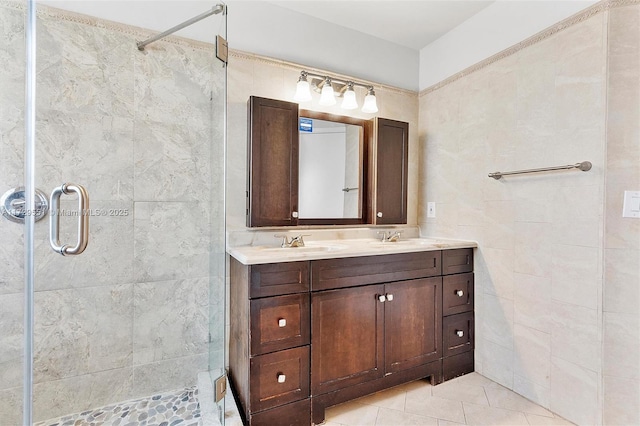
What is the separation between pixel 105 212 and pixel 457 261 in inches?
81.8

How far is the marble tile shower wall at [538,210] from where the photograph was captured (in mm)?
1518

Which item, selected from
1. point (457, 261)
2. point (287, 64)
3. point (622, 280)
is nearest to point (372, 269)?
point (457, 261)

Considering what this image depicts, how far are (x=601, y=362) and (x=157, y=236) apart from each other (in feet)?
7.59

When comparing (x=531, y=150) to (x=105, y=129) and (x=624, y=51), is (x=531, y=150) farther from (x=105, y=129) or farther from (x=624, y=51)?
(x=105, y=129)

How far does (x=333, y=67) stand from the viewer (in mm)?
2225

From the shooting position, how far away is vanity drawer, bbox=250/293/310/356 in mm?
1428

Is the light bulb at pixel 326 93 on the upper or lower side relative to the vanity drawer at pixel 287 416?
upper

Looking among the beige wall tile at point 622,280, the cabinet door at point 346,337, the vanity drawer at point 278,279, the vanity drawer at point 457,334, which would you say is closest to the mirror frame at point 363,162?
the cabinet door at point 346,337

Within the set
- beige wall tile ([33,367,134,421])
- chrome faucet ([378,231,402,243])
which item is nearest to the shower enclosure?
beige wall tile ([33,367,134,421])

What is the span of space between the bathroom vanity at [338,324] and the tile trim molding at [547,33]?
3.92 ft

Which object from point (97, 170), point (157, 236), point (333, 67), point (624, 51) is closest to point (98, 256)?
point (157, 236)

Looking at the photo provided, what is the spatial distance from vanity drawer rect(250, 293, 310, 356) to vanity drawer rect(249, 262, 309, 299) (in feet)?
0.10

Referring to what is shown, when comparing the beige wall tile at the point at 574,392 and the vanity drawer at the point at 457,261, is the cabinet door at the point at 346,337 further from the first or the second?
the beige wall tile at the point at 574,392

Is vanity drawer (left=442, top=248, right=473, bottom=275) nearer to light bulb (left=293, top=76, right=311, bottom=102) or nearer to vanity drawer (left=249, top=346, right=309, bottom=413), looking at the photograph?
vanity drawer (left=249, top=346, right=309, bottom=413)
